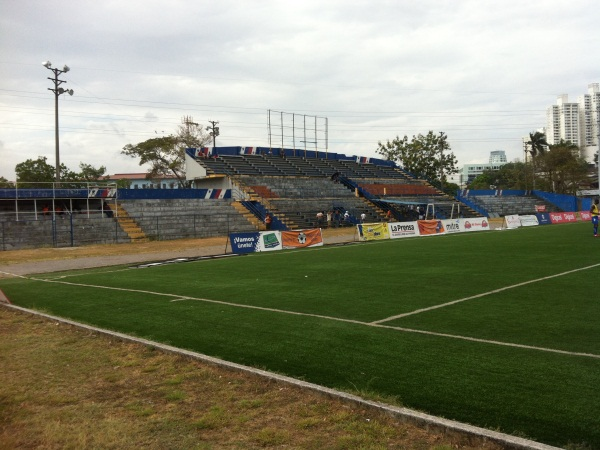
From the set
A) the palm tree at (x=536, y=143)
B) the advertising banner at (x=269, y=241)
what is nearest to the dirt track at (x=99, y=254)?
the advertising banner at (x=269, y=241)

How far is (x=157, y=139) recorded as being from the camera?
222 feet

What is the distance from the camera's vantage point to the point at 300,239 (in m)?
28.5

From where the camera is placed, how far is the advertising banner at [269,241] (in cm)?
2655

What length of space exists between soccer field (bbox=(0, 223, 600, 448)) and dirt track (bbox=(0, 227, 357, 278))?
443cm

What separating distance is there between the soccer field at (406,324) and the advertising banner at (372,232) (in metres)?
14.6

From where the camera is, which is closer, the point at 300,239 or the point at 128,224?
the point at 300,239

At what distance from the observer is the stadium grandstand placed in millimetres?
33656

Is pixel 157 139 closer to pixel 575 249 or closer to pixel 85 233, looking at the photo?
pixel 85 233

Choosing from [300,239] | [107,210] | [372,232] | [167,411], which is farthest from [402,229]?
[167,411]

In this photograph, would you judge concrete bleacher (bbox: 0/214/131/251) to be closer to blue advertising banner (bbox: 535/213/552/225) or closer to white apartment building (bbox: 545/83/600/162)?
blue advertising banner (bbox: 535/213/552/225)

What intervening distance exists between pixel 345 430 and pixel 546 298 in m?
7.28

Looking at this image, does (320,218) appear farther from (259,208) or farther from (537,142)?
(537,142)

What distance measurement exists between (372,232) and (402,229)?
9.30 ft

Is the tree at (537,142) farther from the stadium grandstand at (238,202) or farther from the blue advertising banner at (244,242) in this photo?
the blue advertising banner at (244,242)
